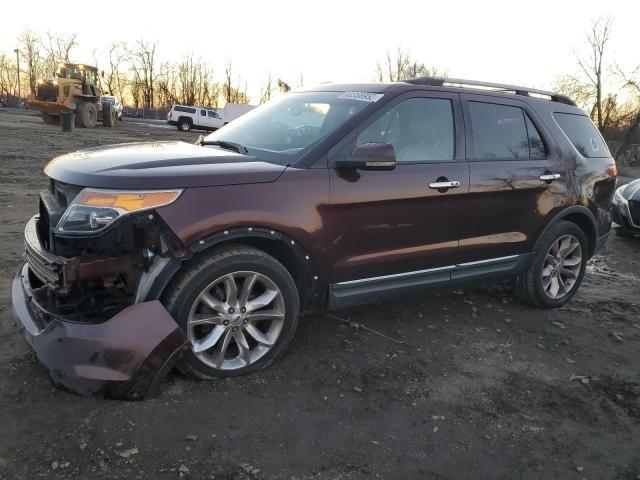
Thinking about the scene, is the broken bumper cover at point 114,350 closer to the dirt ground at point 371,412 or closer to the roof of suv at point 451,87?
the dirt ground at point 371,412

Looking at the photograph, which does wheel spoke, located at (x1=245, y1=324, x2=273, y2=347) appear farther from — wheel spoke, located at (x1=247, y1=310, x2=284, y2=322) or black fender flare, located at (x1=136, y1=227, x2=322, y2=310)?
black fender flare, located at (x1=136, y1=227, x2=322, y2=310)

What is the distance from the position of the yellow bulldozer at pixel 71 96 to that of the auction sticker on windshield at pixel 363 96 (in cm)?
2667


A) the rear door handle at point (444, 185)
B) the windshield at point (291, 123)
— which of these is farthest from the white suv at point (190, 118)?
the rear door handle at point (444, 185)

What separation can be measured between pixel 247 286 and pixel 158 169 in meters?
0.83

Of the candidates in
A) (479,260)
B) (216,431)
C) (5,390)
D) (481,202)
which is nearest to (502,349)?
(479,260)

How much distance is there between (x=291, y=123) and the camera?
154 inches

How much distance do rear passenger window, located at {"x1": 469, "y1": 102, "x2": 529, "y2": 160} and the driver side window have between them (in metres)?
0.27

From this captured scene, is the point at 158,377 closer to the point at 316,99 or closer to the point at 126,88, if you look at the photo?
the point at 316,99

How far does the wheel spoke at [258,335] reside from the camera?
123 inches

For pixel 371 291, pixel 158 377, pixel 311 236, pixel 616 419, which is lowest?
pixel 616 419

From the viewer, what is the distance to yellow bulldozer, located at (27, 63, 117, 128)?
2656cm

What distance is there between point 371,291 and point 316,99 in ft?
5.11

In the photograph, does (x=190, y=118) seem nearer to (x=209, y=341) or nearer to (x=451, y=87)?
(x=451, y=87)

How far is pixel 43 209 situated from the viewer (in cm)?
326
